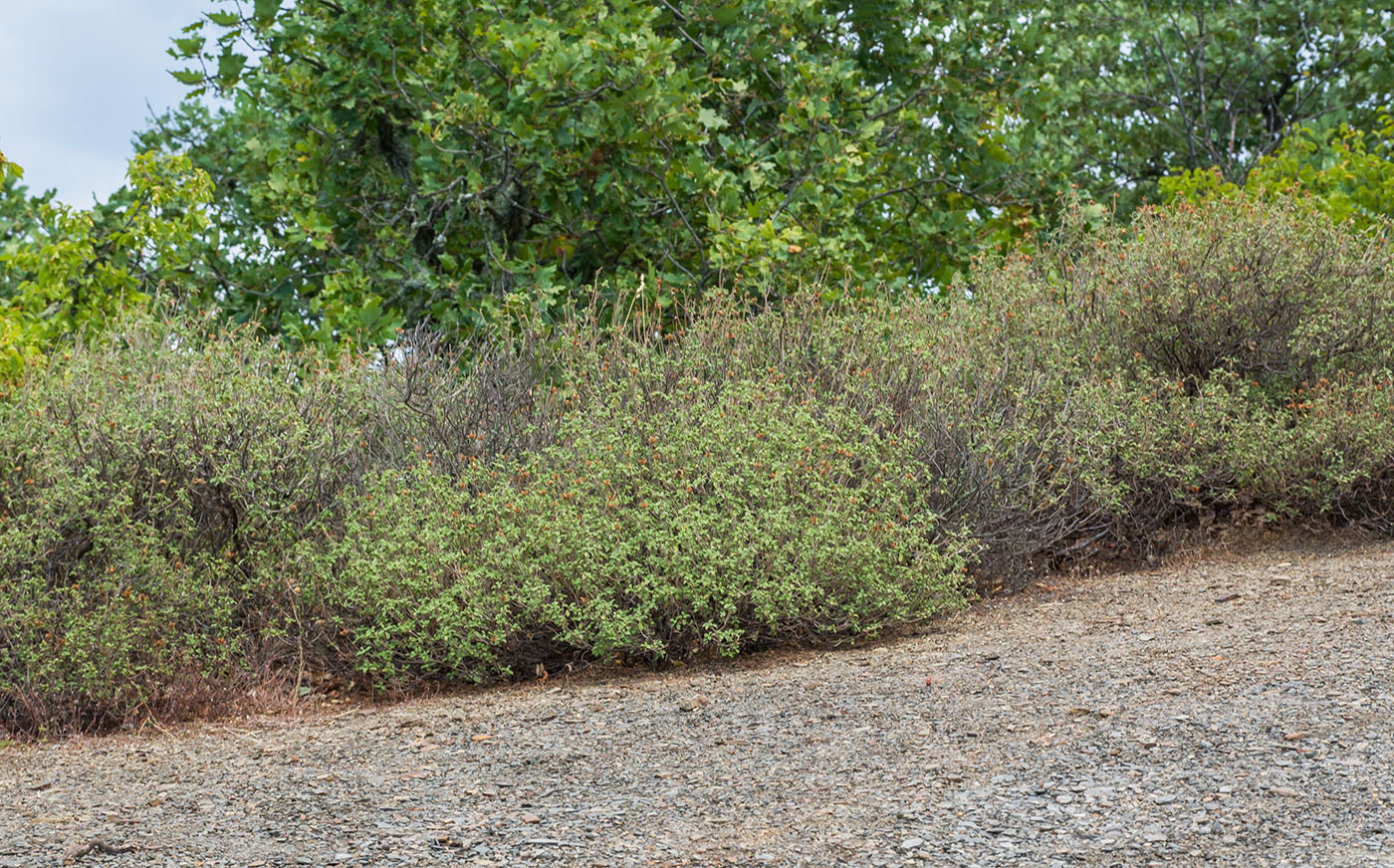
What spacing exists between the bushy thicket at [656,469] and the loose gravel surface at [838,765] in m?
0.36

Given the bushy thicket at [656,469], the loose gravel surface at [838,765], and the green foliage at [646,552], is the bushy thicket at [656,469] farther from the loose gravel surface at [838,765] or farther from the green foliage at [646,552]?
the loose gravel surface at [838,765]

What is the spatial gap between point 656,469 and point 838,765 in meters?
2.18

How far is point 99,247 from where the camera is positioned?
9.52 meters

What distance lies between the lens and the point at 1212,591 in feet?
20.4

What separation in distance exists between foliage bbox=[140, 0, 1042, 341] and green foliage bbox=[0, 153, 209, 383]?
19.0 inches

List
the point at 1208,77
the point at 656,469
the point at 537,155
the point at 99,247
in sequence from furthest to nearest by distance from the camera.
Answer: the point at 1208,77 < the point at 99,247 < the point at 537,155 < the point at 656,469

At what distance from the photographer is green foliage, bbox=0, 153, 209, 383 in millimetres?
8898

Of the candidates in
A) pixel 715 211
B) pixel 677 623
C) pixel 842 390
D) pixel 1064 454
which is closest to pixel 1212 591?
pixel 1064 454

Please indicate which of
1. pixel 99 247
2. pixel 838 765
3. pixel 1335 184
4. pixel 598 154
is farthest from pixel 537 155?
pixel 1335 184

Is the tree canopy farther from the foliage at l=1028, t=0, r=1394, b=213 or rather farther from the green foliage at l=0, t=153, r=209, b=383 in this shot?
the foliage at l=1028, t=0, r=1394, b=213

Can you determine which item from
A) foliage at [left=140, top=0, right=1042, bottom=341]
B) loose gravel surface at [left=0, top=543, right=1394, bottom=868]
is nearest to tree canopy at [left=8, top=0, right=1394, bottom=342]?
foliage at [left=140, top=0, right=1042, bottom=341]

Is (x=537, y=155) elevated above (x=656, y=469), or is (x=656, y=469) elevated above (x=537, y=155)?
(x=537, y=155)

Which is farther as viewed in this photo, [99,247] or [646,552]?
[99,247]

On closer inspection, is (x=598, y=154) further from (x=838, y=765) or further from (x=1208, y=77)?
→ (x=1208, y=77)
